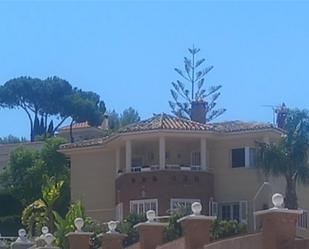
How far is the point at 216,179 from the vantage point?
193 feet

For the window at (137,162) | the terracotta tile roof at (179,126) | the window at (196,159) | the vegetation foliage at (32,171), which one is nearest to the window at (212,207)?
the window at (196,159)

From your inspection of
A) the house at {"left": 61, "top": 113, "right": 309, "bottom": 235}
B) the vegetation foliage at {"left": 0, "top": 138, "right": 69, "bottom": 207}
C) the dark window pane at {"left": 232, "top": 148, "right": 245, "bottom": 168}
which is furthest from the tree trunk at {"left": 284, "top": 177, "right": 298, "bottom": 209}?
the vegetation foliage at {"left": 0, "top": 138, "right": 69, "bottom": 207}

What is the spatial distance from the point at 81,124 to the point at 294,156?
45434 millimetres

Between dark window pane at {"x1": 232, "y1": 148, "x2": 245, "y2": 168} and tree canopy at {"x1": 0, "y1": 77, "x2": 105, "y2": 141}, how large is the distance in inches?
1580

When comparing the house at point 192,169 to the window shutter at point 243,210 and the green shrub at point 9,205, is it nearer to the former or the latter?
the window shutter at point 243,210

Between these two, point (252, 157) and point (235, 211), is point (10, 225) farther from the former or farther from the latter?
point (252, 157)

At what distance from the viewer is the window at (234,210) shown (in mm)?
57781

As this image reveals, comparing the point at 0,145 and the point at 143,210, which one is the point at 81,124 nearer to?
the point at 0,145

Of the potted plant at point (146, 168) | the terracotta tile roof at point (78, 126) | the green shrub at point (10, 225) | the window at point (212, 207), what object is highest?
the terracotta tile roof at point (78, 126)

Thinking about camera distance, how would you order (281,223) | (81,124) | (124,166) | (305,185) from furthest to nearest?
(81,124)
(124,166)
(305,185)
(281,223)

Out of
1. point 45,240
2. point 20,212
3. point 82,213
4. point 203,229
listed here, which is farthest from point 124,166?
point 203,229

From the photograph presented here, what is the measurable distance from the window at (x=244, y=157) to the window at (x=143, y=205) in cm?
503

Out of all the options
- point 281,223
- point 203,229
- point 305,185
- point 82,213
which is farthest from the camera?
point 305,185

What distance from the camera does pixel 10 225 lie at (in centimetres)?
6944
